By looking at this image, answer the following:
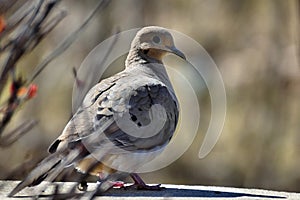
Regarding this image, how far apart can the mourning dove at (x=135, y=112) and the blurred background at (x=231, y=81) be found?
4.23m

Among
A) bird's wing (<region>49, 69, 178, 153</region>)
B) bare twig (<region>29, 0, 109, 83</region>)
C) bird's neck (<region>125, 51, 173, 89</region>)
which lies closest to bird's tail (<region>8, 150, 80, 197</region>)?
bare twig (<region>29, 0, 109, 83</region>)

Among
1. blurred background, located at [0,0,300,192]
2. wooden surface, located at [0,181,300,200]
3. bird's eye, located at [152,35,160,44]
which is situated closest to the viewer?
wooden surface, located at [0,181,300,200]

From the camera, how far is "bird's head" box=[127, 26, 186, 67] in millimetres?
5316

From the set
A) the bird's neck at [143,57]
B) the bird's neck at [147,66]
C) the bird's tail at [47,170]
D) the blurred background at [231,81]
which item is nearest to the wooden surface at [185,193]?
the bird's neck at [147,66]

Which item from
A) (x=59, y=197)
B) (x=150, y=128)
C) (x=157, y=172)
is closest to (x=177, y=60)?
(x=157, y=172)

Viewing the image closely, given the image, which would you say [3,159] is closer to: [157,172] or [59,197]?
[157,172]

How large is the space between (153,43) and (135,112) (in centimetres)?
67

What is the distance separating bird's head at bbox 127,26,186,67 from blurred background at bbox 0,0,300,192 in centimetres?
413

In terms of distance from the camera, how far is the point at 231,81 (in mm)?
10453

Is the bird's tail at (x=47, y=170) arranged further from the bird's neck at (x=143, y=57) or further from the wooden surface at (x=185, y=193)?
the bird's neck at (x=143, y=57)

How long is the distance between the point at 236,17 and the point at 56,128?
241cm

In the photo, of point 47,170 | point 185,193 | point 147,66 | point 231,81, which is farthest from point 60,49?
point 231,81

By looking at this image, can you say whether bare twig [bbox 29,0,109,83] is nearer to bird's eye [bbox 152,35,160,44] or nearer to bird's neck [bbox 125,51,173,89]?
bird's neck [bbox 125,51,173,89]

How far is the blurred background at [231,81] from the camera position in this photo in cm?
994
